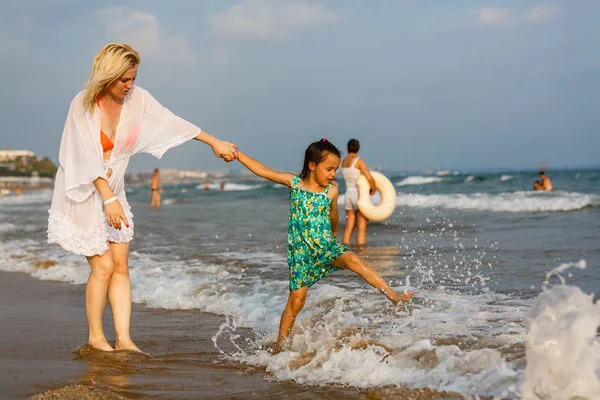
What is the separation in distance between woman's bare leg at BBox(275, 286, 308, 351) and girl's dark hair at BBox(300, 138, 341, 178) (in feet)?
2.84

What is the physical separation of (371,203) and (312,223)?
7527 mm

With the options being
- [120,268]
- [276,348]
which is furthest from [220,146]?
[276,348]

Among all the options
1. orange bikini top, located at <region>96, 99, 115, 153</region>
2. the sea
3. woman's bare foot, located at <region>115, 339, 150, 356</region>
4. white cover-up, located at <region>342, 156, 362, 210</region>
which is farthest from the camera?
white cover-up, located at <region>342, 156, 362, 210</region>

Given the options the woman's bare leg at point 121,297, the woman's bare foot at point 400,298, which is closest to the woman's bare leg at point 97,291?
the woman's bare leg at point 121,297

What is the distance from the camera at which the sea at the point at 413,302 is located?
3592 millimetres

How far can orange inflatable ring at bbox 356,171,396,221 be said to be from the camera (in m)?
12.1

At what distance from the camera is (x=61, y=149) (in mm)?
4621

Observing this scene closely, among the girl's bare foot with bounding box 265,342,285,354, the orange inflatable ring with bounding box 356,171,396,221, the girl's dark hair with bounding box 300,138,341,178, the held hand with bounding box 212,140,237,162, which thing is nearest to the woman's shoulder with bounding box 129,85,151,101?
the held hand with bounding box 212,140,237,162

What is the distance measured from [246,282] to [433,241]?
459cm

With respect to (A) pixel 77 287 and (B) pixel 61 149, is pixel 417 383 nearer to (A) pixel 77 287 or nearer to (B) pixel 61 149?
(B) pixel 61 149

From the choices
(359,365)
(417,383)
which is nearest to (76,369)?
(359,365)

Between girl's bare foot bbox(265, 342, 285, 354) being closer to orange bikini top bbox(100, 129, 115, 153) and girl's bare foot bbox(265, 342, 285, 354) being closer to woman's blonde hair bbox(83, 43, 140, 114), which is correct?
orange bikini top bbox(100, 129, 115, 153)

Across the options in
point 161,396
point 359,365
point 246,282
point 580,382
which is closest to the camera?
point 580,382

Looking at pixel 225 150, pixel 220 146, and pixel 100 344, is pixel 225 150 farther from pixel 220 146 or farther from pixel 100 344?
pixel 100 344
